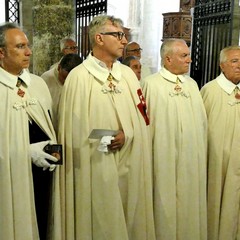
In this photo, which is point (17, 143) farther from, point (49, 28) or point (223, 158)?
point (49, 28)

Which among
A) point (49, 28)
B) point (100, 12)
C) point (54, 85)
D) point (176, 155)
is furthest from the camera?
point (100, 12)

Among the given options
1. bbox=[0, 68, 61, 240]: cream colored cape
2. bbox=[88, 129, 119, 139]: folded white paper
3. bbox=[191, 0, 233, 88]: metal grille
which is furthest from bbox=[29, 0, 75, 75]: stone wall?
bbox=[88, 129, 119, 139]: folded white paper

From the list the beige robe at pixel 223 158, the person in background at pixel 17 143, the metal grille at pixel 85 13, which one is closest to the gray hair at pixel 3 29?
the person in background at pixel 17 143

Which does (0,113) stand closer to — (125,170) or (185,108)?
(125,170)

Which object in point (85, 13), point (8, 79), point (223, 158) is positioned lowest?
point (223, 158)

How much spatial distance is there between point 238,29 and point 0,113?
3432 millimetres

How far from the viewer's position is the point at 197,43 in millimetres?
5781

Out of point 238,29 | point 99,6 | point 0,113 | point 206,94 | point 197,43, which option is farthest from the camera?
point 99,6

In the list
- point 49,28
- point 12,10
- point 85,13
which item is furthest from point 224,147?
point 12,10

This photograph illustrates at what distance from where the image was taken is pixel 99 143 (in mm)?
3070

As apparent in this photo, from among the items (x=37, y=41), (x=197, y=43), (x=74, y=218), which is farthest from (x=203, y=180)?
(x=37, y=41)

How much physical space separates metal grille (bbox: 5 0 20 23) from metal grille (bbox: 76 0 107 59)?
4.76ft

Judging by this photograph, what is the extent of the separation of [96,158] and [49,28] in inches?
136

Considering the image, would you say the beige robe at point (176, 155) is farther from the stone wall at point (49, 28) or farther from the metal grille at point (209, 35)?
the stone wall at point (49, 28)
